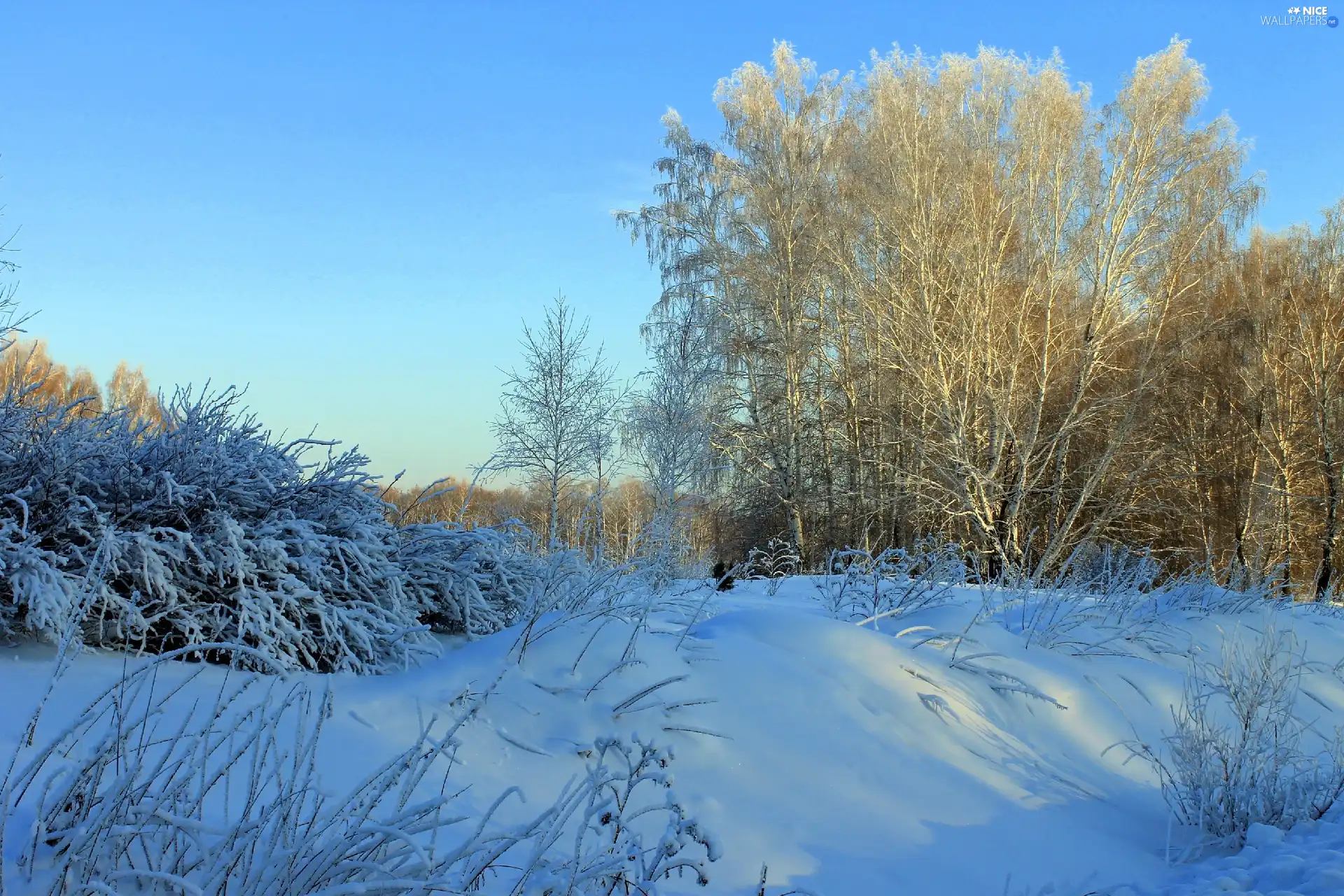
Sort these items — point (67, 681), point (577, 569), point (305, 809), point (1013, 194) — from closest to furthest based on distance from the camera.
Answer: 1. point (305, 809)
2. point (67, 681)
3. point (577, 569)
4. point (1013, 194)

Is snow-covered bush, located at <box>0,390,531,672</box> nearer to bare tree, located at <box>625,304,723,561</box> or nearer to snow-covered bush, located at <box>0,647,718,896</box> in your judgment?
snow-covered bush, located at <box>0,647,718,896</box>

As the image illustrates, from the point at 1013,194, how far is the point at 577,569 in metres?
12.4

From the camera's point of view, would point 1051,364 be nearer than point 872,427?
Yes

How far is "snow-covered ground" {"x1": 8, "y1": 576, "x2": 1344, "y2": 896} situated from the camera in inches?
110

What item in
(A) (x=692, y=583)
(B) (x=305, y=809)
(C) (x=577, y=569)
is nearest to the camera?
(B) (x=305, y=809)

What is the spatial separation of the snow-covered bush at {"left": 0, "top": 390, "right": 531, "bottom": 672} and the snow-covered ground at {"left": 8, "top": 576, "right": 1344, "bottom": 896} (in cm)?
17

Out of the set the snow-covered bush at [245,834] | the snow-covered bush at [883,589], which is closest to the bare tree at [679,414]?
the snow-covered bush at [883,589]

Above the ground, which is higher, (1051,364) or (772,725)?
(1051,364)

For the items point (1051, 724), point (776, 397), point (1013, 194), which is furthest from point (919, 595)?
point (776, 397)

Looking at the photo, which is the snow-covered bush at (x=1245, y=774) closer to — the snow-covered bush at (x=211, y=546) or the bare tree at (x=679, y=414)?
the snow-covered bush at (x=211, y=546)

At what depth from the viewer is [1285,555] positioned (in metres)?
17.5

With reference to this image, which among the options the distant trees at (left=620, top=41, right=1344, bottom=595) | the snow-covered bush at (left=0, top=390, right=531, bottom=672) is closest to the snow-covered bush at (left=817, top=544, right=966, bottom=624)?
the snow-covered bush at (left=0, top=390, right=531, bottom=672)

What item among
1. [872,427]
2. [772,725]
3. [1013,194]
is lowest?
[772,725]

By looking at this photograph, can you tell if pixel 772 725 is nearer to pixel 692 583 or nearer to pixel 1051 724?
pixel 1051 724
